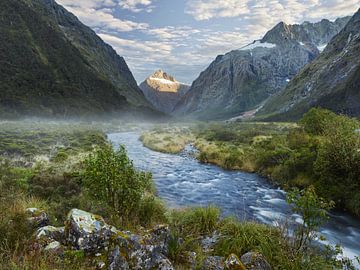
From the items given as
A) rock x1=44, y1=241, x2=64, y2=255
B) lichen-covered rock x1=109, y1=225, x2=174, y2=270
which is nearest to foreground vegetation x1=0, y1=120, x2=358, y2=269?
rock x1=44, y1=241, x2=64, y2=255

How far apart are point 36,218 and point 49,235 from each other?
1.14 m

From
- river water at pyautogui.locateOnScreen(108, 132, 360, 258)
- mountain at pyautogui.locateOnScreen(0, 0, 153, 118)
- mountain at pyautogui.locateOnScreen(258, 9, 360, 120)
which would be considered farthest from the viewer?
mountain at pyautogui.locateOnScreen(258, 9, 360, 120)

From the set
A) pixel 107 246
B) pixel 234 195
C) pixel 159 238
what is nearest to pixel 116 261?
pixel 107 246

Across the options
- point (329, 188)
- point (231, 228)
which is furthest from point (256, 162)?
point (231, 228)

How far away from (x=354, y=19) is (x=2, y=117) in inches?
7375

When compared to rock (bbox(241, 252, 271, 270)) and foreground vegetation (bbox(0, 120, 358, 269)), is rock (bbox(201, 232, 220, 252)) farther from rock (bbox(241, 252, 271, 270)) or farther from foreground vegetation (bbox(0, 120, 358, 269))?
rock (bbox(241, 252, 271, 270))

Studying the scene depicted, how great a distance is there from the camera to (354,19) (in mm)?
174250

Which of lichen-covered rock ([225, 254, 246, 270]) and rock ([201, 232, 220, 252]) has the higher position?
lichen-covered rock ([225, 254, 246, 270])

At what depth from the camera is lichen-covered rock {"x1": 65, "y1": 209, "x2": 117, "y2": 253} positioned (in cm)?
673

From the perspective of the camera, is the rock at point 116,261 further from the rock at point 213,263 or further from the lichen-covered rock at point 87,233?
the rock at point 213,263

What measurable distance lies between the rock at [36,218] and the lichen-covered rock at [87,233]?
1.16 metres

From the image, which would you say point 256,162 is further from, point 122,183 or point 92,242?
point 92,242

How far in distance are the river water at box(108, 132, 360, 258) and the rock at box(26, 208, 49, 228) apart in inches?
303

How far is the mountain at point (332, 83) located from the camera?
384 feet
